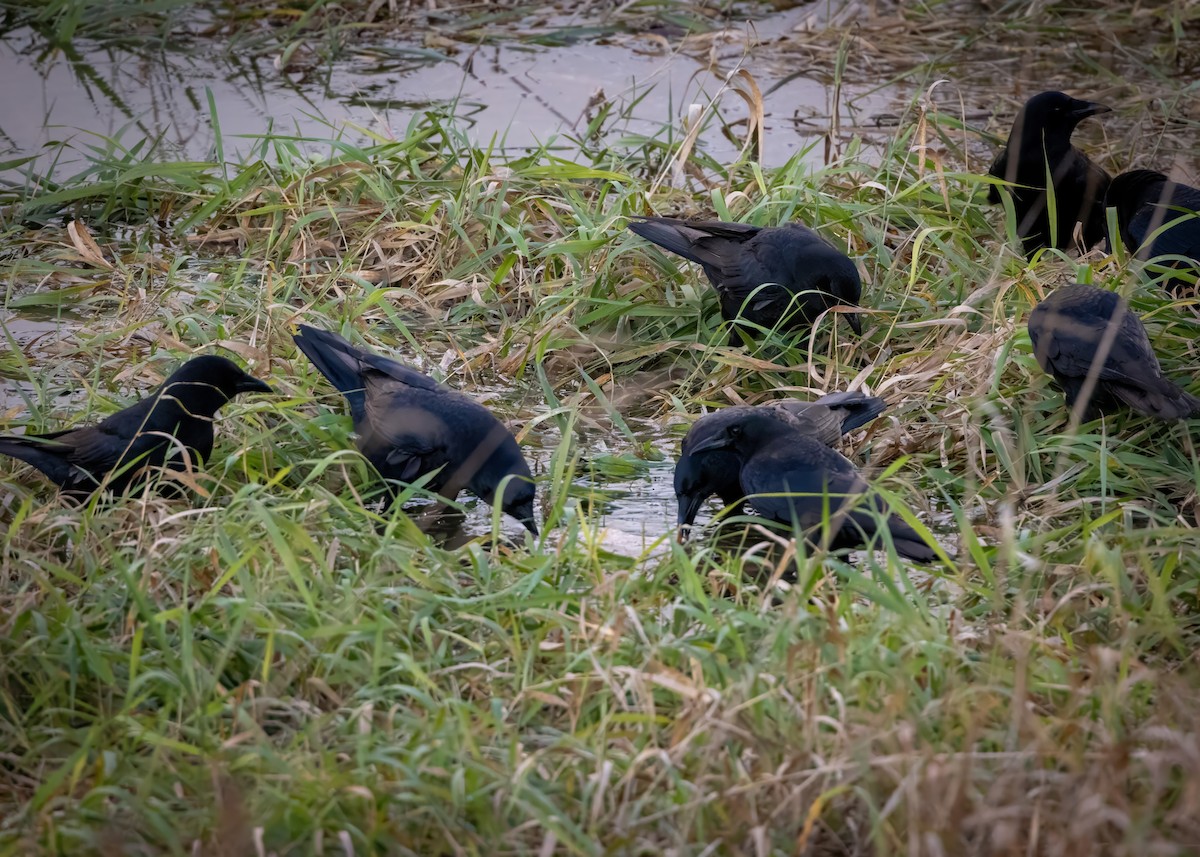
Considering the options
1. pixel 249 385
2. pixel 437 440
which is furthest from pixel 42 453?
pixel 437 440

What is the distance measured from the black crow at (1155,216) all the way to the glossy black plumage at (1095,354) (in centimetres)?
51

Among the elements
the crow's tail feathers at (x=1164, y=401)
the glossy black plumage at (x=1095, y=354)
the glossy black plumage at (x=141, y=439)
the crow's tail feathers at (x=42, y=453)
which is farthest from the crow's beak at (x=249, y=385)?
the crow's tail feathers at (x=1164, y=401)

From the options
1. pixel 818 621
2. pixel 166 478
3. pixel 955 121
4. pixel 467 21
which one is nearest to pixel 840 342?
pixel 955 121

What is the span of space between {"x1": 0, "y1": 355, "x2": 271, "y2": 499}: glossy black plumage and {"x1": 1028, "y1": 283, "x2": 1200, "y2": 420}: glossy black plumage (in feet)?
7.55

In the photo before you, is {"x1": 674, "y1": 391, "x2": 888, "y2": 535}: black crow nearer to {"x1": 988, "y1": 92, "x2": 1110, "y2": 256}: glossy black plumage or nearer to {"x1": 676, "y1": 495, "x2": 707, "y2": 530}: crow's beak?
{"x1": 676, "y1": 495, "x2": 707, "y2": 530}: crow's beak

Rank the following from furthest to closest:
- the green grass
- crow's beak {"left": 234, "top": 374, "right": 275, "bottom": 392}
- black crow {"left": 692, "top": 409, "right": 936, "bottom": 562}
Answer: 1. crow's beak {"left": 234, "top": 374, "right": 275, "bottom": 392}
2. black crow {"left": 692, "top": 409, "right": 936, "bottom": 562}
3. the green grass

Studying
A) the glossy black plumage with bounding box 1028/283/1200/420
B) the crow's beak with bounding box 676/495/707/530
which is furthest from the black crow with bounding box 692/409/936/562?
the glossy black plumage with bounding box 1028/283/1200/420

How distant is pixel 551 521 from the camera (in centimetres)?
325

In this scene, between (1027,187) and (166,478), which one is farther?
(1027,187)

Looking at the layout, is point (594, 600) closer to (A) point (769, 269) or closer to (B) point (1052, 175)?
(A) point (769, 269)

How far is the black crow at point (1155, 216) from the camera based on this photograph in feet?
14.7

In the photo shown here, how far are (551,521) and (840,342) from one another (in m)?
1.66

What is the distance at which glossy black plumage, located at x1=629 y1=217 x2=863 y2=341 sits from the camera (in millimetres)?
4496

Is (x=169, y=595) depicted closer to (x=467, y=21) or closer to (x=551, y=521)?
(x=551, y=521)
